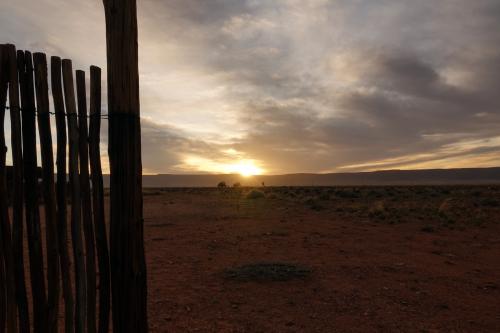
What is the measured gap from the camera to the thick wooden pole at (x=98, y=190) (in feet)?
10.8

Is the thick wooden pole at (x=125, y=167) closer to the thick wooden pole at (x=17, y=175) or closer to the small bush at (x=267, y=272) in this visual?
the thick wooden pole at (x=17, y=175)

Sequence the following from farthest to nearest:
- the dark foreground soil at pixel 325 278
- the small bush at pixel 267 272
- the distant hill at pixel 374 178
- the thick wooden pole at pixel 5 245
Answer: the distant hill at pixel 374 178 < the small bush at pixel 267 272 < the dark foreground soil at pixel 325 278 < the thick wooden pole at pixel 5 245

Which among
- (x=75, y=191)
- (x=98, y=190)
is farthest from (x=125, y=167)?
(x=75, y=191)

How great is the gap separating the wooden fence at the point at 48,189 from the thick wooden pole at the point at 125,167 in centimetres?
20

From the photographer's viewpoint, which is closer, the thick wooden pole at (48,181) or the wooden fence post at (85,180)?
the thick wooden pole at (48,181)

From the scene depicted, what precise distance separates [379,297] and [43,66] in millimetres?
6416

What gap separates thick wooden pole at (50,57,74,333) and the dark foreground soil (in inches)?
103

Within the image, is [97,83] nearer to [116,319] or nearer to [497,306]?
[116,319]

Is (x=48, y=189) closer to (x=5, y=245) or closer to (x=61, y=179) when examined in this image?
(x=61, y=179)

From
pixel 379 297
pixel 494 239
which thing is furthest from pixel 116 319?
pixel 494 239

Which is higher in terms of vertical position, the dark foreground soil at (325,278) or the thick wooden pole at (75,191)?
the thick wooden pole at (75,191)

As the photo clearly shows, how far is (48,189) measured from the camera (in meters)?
3.23

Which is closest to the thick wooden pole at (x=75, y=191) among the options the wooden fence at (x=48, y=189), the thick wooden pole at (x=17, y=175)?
the wooden fence at (x=48, y=189)

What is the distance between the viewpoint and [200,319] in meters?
5.98
